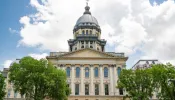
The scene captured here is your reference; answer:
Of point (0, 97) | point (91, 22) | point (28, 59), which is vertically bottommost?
point (0, 97)

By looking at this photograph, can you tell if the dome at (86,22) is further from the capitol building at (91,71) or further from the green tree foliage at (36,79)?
the green tree foliage at (36,79)

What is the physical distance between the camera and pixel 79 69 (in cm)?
7038

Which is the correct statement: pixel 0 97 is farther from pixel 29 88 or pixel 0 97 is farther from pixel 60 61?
pixel 60 61

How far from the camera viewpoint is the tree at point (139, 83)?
160 feet

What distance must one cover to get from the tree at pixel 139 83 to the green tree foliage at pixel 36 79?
497 inches

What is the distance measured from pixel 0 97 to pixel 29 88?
274 inches

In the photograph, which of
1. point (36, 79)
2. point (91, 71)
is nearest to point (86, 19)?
point (91, 71)

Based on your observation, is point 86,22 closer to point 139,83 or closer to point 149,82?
point 139,83

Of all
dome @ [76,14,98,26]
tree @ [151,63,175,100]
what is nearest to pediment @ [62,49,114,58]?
dome @ [76,14,98,26]

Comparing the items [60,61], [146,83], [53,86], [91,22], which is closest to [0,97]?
[53,86]

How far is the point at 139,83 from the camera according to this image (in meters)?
49.2

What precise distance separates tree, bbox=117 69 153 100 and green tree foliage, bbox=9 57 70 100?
1263 cm

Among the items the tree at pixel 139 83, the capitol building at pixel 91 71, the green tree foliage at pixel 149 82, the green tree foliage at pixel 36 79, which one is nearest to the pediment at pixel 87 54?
the capitol building at pixel 91 71

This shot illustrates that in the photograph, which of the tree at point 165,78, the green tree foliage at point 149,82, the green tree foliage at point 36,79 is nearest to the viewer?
the tree at point 165,78
